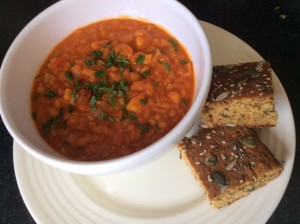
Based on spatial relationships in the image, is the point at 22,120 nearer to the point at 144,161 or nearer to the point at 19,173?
the point at 19,173

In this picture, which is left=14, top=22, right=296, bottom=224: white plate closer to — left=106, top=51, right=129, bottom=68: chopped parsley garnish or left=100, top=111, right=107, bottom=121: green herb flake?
left=100, top=111, right=107, bottom=121: green herb flake

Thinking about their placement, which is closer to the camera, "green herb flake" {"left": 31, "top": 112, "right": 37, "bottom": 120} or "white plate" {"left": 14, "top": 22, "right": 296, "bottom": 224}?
"white plate" {"left": 14, "top": 22, "right": 296, "bottom": 224}

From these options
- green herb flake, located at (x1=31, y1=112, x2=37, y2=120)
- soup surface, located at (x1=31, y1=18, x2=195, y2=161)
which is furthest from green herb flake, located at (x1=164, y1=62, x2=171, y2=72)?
green herb flake, located at (x1=31, y1=112, x2=37, y2=120)

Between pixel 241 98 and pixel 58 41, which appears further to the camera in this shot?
pixel 58 41

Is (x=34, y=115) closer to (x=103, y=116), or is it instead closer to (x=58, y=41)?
(x=103, y=116)

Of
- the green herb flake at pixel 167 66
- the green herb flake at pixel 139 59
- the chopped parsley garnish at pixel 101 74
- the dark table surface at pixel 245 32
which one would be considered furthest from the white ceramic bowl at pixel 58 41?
the dark table surface at pixel 245 32

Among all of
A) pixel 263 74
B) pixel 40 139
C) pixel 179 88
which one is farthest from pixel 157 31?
pixel 40 139

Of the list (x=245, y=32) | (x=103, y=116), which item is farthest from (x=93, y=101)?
(x=245, y=32)
